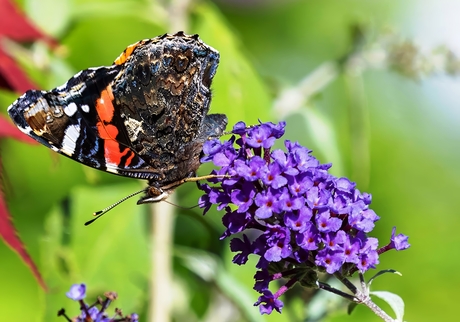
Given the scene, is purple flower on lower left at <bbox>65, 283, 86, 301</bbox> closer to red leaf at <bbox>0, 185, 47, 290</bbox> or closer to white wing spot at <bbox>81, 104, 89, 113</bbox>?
red leaf at <bbox>0, 185, 47, 290</bbox>

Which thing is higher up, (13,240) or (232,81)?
(232,81)

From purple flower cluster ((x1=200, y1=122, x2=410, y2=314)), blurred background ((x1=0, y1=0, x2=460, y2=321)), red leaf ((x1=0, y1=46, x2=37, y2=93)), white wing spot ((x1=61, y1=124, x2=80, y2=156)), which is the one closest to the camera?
purple flower cluster ((x1=200, y1=122, x2=410, y2=314))

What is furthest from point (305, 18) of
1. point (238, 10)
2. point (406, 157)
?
point (406, 157)

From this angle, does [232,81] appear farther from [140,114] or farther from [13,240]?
[13,240]

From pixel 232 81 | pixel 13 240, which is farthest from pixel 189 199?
pixel 13 240

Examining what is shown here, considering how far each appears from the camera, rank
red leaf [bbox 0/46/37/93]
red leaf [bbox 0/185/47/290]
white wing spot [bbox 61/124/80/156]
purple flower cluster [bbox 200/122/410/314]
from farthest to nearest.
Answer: red leaf [bbox 0/46/37/93], white wing spot [bbox 61/124/80/156], red leaf [bbox 0/185/47/290], purple flower cluster [bbox 200/122/410/314]

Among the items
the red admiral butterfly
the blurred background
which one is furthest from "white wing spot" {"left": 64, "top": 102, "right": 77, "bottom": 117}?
the blurred background

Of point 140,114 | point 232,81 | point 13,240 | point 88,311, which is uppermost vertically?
point 232,81
